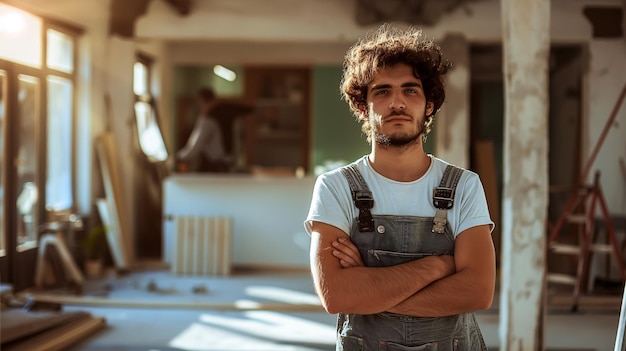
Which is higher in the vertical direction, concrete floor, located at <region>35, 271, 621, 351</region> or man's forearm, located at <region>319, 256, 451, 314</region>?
man's forearm, located at <region>319, 256, 451, 314</region>

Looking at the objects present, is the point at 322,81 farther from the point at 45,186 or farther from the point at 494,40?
the point at 45,186

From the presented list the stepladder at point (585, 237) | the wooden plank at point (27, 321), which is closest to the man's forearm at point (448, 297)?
the wooden plank at point (27, 321)

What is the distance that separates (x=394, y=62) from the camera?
222cm

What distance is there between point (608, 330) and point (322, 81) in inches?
273

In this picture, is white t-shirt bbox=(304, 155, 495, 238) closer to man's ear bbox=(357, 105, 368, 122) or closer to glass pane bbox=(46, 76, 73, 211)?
man's ear bbox=(357, 105, 368, 122)

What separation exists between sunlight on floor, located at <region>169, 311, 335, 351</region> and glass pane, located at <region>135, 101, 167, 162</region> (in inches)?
186

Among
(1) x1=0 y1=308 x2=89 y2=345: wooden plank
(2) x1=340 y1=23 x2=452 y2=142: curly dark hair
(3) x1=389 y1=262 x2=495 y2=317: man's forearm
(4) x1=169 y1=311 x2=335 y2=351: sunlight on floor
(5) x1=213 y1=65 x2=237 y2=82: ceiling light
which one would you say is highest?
(5) x1=213 y1=65 x2=237 y2=82: ceiling light

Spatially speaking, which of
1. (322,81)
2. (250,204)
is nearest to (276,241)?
(250,204)

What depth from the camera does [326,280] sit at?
2.21 m

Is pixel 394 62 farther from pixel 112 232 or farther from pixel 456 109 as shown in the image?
pixel 112 232

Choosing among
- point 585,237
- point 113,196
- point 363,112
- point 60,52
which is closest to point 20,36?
point 60,52

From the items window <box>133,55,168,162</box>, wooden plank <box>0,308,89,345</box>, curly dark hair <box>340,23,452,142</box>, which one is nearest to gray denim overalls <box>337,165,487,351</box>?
curly dark hair <box>340,23,452,142</box>

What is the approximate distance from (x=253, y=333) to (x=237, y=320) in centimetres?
58

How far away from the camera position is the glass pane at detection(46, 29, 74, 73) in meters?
8.87
